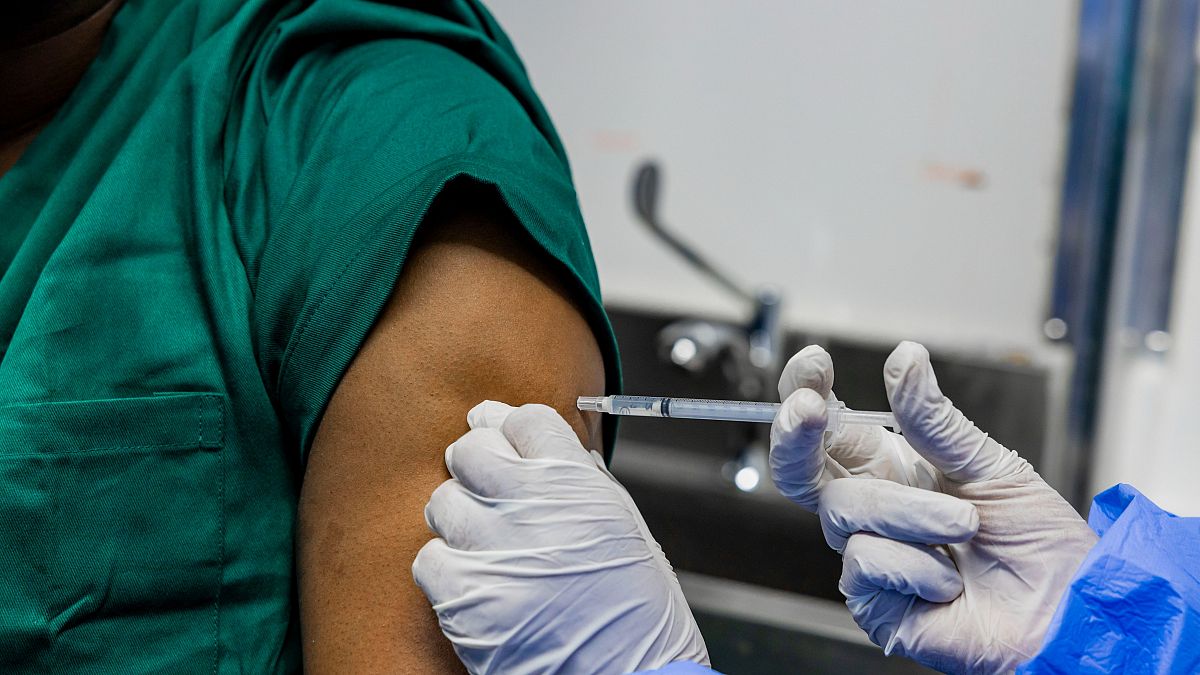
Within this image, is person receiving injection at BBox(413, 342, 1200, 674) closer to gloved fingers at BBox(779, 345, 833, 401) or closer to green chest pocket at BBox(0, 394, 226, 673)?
gloved fingers at BBox(779, 345, 833, 401)

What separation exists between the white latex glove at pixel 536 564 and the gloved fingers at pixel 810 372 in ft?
0.46

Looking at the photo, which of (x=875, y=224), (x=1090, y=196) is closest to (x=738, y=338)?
(x=875, y=224)

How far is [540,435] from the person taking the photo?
655 millimetres

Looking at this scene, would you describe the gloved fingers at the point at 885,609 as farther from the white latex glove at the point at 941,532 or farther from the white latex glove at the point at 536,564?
the white latex glove at the point at 536,564

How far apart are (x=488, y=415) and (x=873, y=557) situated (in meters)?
0.27

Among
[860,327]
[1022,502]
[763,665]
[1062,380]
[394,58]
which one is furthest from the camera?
[860,327]

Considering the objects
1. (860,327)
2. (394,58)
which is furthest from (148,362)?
(860,327)

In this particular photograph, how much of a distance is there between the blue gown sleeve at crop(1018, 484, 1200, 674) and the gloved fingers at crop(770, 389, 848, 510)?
6.4 inches

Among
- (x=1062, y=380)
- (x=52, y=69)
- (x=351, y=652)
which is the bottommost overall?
(x=1062, y=380)

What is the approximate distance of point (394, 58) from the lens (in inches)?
31.3

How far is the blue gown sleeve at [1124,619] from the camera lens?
1.94ft

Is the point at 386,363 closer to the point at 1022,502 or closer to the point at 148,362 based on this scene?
the point at 148,362

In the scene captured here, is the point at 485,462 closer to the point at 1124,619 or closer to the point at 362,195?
the point at 362,195

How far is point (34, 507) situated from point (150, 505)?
0.07 meters
